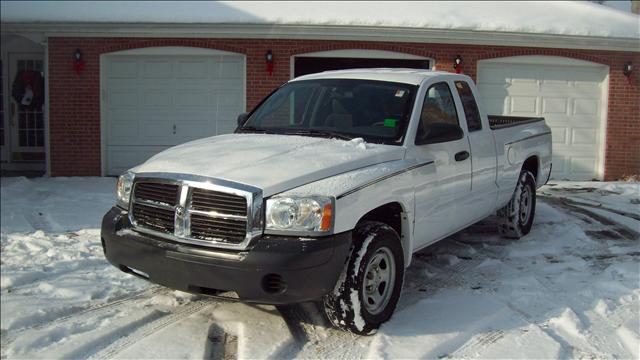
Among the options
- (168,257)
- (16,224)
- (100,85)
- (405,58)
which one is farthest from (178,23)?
(168,257)

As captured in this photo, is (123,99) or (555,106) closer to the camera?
(123,99)

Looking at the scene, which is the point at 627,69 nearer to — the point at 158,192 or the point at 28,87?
the point at 158,192

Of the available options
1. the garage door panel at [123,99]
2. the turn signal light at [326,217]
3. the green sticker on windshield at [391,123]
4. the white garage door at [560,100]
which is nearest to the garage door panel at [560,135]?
the white garage door at [560,100]

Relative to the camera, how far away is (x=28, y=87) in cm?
1356

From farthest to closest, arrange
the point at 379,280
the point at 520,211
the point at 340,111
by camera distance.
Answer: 1. the point at 520,211
2. the point at 340,111
3. the point at 379,280

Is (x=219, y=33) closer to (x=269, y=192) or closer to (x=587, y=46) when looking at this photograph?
(x=587, y=46)

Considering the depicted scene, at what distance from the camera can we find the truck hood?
401 centimetres

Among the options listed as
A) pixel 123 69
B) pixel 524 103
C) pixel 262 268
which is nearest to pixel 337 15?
pixel 524 103

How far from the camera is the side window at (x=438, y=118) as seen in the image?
5.00 m

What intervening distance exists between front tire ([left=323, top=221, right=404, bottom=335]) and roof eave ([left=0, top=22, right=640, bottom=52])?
841cm

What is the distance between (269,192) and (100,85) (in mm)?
9632

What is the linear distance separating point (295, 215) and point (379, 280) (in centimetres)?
94

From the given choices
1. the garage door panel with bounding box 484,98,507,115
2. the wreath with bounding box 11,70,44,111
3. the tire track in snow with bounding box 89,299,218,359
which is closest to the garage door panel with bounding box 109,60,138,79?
the wreath with bounding box 11,70,44,111

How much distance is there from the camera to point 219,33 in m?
12.2
